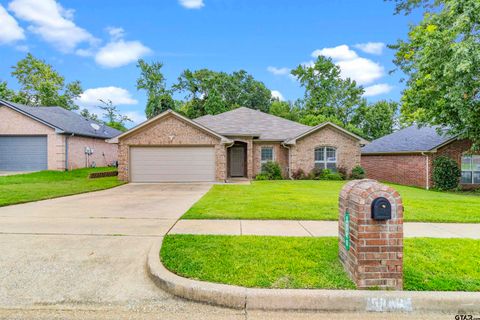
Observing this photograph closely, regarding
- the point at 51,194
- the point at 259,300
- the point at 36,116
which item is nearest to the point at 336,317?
the point at 259,300

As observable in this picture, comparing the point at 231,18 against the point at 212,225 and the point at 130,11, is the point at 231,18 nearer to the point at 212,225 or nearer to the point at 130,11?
the point at 130,11

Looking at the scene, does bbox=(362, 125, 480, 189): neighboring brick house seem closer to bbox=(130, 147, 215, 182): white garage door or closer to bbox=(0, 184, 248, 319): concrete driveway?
bbox=(130, 147, 215, 182): white garage door

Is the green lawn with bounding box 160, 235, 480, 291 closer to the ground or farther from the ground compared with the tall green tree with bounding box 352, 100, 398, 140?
closer to the ground

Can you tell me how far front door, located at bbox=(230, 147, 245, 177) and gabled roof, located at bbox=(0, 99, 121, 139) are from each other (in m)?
11.8

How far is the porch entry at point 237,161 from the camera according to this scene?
20.4m

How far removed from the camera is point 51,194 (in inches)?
412

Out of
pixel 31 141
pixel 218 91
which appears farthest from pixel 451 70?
pixel 218 91

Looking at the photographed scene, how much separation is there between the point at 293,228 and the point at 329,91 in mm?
38606

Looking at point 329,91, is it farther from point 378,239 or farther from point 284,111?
point 378,239

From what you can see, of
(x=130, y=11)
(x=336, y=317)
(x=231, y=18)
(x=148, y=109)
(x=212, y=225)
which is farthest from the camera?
(x=148, y=109)

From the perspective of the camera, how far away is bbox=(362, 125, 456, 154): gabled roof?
15883 millimetres

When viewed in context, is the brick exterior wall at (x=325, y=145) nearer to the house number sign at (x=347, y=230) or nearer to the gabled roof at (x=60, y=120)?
the house number sign at (x=347, y=230)

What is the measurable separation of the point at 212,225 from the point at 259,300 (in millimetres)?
3174

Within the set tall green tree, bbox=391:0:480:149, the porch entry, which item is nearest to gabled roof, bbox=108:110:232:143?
the porch entry
